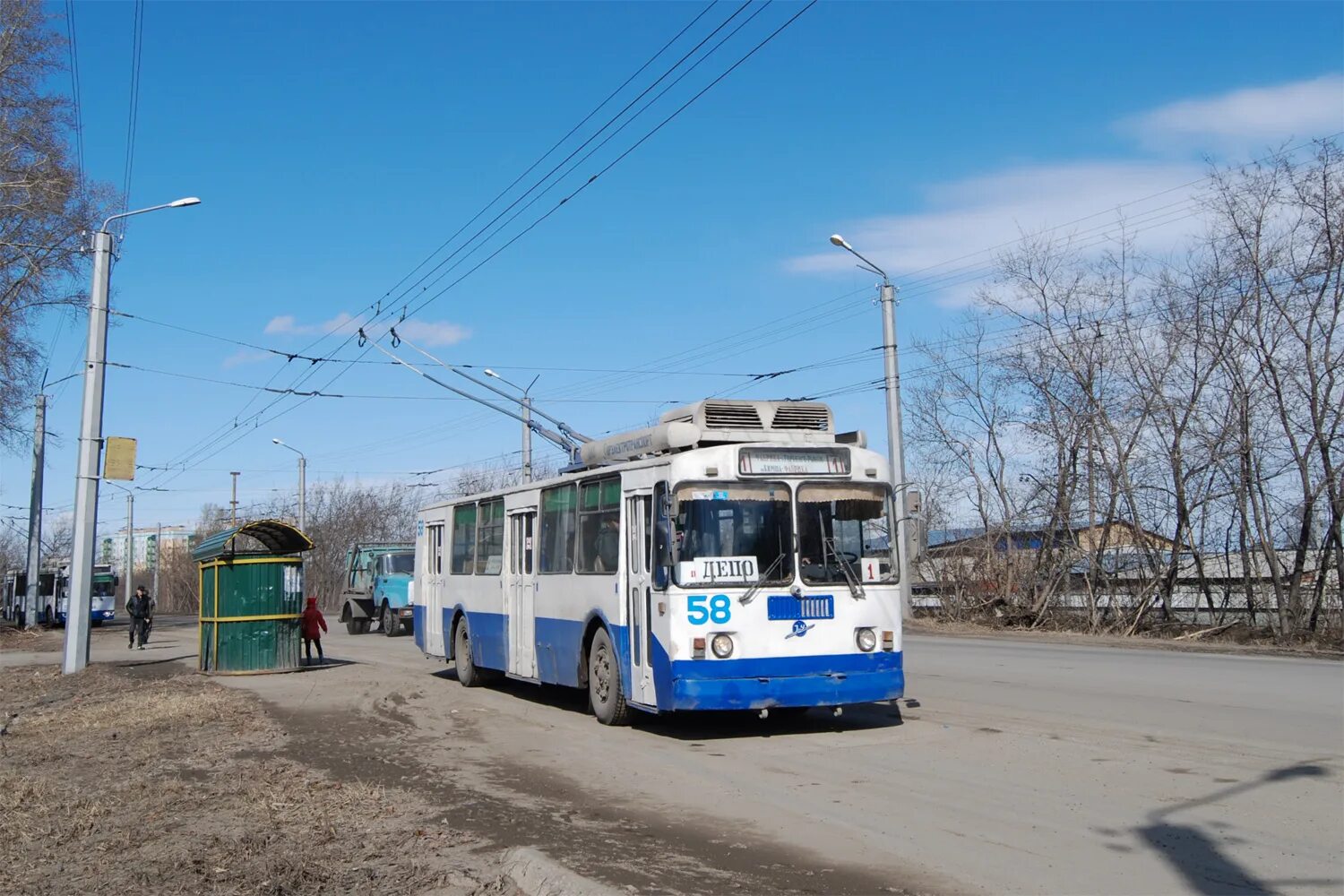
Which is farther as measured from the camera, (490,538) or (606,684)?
(490,538)

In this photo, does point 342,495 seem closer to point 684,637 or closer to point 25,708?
point 25,708

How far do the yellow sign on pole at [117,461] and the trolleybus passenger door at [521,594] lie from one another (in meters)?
9.49

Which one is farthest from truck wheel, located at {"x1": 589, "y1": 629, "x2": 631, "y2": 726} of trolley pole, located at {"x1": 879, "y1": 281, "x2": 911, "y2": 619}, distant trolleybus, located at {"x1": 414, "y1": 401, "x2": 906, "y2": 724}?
A: trolley pole, located at {"x1": 879, "y1": 281, "x2": 911, "y2": 619}

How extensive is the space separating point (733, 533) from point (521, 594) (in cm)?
496

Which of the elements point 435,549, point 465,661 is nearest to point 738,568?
point 465,661

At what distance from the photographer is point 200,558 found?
68.2ft

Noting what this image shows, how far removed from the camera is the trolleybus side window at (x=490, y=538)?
1656 cm


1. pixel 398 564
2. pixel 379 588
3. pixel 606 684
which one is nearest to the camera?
pixel 606 684

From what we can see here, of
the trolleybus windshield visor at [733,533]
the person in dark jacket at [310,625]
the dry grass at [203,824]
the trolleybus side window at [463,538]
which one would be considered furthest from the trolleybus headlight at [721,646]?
the person in dark jacket at [310,625]

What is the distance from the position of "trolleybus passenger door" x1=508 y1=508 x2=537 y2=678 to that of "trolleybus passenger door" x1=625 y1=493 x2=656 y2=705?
10.5ft

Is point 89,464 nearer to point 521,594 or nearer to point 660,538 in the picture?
point 521,594

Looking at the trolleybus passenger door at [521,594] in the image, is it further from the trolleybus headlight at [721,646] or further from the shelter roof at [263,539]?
the shelter roof at [263,539]

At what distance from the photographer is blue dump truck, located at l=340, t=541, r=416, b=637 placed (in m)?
36.3

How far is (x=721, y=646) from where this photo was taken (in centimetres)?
1112
